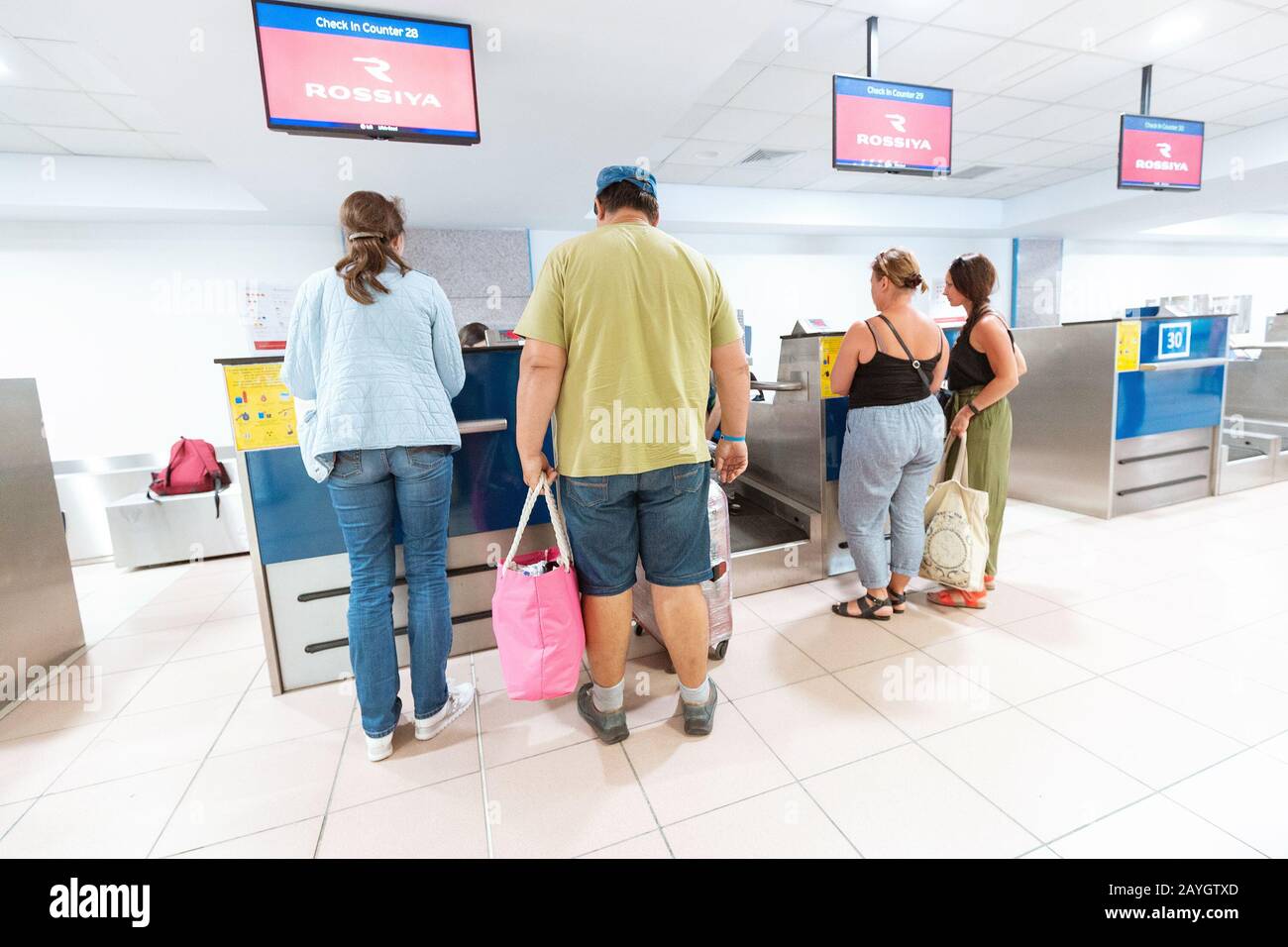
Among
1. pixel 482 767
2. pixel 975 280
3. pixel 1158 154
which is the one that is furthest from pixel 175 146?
pixel 1158 154

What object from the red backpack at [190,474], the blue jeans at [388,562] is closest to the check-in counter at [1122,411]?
the blue jeans at [388,562]

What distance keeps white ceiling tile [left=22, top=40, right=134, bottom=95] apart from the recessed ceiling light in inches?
233

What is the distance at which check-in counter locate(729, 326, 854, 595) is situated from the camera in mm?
2789

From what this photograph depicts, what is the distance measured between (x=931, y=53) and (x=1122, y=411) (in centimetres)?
249

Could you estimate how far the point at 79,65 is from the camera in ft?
10.7

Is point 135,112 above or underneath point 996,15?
underneath

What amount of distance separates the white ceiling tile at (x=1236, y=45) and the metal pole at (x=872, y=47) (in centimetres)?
227

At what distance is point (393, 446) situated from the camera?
1.65m

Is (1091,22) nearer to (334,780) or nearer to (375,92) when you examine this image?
(375,92)

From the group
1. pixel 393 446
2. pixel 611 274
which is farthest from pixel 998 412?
pixel 393 446

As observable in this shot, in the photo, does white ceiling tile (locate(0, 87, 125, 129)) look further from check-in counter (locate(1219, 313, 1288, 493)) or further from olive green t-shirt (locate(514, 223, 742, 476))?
check-in counter (locate(1219, 313, 1288, 493))

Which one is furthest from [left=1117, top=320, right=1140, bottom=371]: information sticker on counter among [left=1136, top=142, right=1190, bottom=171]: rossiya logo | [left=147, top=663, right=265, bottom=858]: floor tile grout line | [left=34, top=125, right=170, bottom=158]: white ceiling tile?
[left=34, top=125, right=170, bottom=158]: white ceiling tile

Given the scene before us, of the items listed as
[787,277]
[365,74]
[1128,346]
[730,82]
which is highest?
[730,82]
